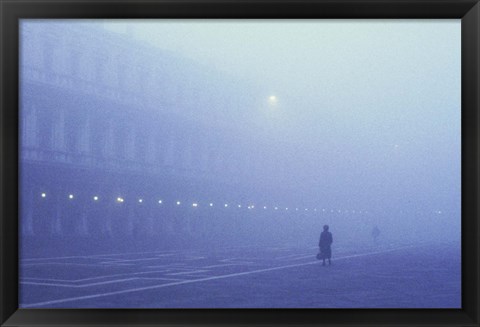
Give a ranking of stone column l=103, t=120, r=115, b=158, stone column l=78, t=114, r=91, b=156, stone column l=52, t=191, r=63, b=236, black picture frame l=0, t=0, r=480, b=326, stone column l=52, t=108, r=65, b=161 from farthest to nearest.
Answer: stone column l=103, t=120, r=115, b=158
stone column l=78, t=114, r=91, b=156
stone column l=52, t=108, r=65, b=161
stone column l=52, t=191, r=63, b=236
black picture frame l=0, t=0, r=480, b=326

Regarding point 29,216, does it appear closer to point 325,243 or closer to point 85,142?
point 85,142

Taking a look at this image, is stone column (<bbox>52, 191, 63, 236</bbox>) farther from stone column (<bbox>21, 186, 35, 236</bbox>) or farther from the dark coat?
the dark coat

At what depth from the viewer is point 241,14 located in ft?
11.0

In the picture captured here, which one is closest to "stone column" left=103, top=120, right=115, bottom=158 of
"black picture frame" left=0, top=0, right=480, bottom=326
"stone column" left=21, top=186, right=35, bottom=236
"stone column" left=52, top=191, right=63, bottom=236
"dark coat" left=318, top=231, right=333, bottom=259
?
"stone column" left=52, top=191, right=63, bottom=236

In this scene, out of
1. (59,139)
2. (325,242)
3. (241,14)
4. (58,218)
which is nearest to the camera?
(241,14)

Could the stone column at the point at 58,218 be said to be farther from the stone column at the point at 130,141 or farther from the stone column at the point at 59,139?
the stone column at the point at 130,141

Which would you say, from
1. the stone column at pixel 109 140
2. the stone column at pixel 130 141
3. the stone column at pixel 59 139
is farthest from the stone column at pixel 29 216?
the stone column at pixel 130 141

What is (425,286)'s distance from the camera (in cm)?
1792

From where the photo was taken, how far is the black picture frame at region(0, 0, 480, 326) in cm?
324

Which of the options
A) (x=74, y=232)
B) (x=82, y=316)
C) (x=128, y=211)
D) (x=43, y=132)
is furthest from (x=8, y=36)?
(x=128, y=211)

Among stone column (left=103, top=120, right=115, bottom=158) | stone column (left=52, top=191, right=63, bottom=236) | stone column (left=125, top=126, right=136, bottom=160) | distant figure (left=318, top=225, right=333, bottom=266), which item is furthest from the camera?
stone column (left=125, top=126, right=136, bottom=160)

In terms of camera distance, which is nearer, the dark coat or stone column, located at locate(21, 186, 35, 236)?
the dark coat

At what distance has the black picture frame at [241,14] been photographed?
324cm

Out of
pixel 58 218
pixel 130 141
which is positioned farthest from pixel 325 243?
pixel 130 141
